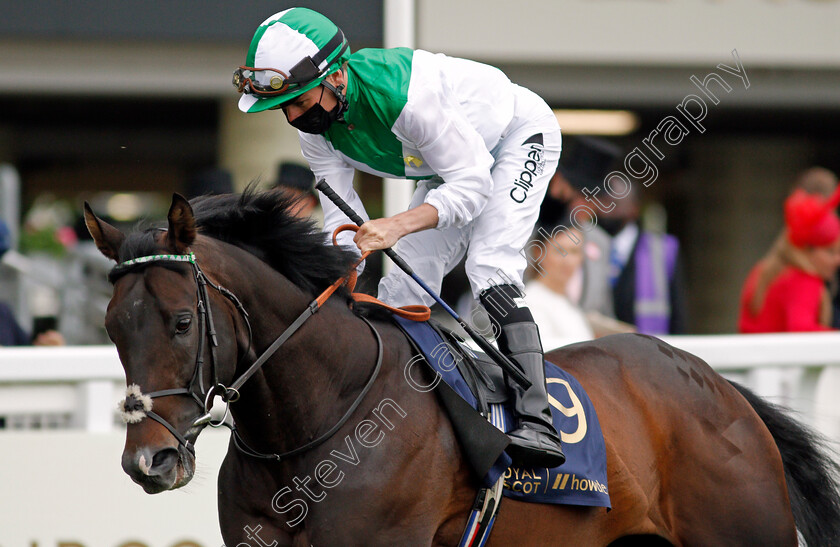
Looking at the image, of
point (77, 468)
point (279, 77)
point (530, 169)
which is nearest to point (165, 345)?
point (279, 77)

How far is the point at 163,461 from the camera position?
7.79 ft

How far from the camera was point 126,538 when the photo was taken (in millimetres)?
4090

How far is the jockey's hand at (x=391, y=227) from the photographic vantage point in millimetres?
2818

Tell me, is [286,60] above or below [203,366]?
above

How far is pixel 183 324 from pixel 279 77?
2.56ft

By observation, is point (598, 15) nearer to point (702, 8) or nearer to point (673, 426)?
point (702, 8)

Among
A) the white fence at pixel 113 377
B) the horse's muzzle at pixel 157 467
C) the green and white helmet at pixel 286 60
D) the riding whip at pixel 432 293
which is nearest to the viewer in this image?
the horse's muzzle at pixel 157 467

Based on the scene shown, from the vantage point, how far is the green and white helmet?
2.80 metres

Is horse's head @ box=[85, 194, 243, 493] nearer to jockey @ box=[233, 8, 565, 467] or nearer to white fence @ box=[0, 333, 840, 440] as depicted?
jockey @ box=[233, 8, 565, 467]

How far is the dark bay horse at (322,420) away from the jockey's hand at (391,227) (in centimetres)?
15

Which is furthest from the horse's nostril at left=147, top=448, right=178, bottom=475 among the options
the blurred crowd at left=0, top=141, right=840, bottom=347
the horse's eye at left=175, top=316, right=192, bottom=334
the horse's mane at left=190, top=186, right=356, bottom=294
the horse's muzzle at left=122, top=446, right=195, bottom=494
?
the blurred crowd at left=0, top=141, right=840, bottom=347

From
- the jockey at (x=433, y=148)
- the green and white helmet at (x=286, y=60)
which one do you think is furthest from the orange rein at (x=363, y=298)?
the green and white helmet at (x=286, y=60)

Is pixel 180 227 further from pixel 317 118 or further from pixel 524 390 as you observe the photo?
pixel 524 390

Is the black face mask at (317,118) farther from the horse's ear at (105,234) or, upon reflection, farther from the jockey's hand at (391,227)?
the horse's ear at (105,234)
